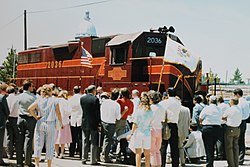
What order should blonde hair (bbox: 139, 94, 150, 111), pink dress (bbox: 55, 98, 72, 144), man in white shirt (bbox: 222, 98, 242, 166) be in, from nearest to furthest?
blonde hair (bbox: 139, 94, 150, 111), man in white shirt (bbox: 222, 98, 242, 166), pink dress (bbox: 55, 98, 72, 144)

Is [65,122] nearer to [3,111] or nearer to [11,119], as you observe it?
[11,119]

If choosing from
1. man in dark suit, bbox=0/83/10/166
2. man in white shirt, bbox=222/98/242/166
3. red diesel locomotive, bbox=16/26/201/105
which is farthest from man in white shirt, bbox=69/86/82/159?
red diesel locomotive, bbox=16/26/201/105

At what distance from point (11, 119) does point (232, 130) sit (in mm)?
5808

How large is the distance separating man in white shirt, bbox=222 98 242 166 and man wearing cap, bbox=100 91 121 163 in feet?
9.40

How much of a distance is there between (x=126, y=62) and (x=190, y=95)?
3055mm

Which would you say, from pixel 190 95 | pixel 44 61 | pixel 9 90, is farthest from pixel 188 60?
pixel 44 61

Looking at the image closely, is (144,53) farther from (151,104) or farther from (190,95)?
(151,104)

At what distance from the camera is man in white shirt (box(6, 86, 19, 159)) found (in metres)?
10.5

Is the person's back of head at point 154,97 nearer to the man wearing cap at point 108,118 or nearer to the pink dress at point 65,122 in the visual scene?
the man wearing cap at point 108,118

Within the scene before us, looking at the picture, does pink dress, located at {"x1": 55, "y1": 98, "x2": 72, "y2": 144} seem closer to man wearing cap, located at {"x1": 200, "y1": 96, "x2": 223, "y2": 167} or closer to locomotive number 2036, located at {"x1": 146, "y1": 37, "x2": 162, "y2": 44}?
man wearing cap, located at {"x1": 200, "y1": 96, "x2": 223, "y2": 167}

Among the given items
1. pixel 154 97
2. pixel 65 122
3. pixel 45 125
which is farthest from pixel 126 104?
pixel 45 125

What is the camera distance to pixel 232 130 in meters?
10.1

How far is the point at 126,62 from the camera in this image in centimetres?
1694

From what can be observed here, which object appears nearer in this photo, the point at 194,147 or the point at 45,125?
the point at 45,125
